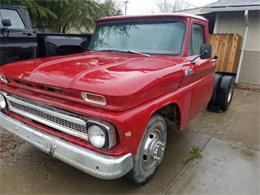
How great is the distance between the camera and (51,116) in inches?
105

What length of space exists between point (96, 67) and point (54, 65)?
0.51 meters

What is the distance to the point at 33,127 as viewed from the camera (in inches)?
112

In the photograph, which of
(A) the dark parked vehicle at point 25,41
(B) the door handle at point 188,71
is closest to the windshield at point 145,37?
(B) the door handle at point 188,71

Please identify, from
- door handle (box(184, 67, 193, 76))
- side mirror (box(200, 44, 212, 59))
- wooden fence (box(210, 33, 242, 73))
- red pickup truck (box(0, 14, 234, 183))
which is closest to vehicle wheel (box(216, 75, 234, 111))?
red pickup truck (box(0, 14, 234, 183))

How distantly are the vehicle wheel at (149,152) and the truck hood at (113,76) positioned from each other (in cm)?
40

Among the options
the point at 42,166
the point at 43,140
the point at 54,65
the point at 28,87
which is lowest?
the point at 42,166

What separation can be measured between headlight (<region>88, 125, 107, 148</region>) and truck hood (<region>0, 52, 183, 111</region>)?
226 mm

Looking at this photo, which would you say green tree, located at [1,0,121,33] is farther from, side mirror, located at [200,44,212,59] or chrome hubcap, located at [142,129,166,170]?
chrome hubcap, located at [142,129,166,170]

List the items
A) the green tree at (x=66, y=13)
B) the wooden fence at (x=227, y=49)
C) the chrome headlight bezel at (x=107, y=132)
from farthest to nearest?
the green tree at (x=66, y=13) < the wooden fence at (x=227, y=49) < the chrome headlight bezel at (x=107, y=132)

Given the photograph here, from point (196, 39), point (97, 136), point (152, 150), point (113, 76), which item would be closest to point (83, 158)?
point (97, 136)

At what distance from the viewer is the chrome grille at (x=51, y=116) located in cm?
245

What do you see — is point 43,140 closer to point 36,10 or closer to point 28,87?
point 28,87

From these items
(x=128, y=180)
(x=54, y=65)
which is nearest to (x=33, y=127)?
(x=54, y=65)

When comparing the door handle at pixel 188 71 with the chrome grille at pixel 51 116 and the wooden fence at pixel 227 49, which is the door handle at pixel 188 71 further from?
the wooden fence at pixel 227 49
